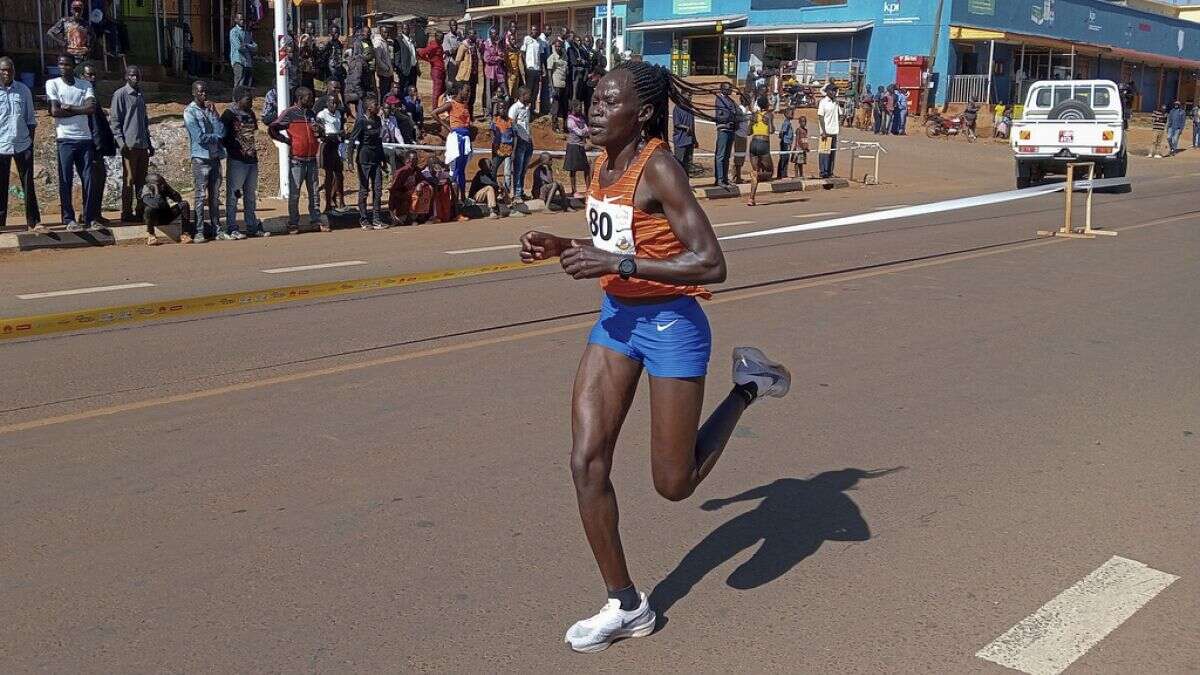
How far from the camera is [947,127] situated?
42625 mm

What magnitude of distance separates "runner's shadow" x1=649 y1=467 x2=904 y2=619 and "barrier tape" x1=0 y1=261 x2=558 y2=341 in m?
5.61

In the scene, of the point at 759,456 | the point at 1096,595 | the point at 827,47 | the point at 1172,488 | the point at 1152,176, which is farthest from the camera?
the point at 827,47

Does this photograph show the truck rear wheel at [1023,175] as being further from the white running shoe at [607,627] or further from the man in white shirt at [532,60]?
the white running shoe at [607,627]

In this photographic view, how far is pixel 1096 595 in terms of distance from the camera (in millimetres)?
4160

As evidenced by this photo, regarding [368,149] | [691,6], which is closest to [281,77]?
[368,149]

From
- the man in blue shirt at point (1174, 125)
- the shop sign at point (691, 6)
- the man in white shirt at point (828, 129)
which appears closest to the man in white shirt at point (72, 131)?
the man in white shirt at point (828, 129)

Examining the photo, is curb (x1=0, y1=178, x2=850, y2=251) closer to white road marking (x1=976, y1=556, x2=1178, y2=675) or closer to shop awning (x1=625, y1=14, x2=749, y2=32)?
white road marking (x1=976, y1=556, x2=1178, y2=675)

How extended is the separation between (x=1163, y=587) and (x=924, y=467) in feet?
4.75

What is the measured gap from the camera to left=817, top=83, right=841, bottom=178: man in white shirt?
2473 cm

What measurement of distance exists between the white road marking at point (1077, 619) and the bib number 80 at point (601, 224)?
1807mm

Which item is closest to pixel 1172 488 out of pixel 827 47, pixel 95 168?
pixel 95 168

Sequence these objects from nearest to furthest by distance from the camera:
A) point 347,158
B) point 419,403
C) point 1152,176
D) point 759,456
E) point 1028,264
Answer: point 759,456
point 419,403
point 1028,264
point 347,158
point 1152,176

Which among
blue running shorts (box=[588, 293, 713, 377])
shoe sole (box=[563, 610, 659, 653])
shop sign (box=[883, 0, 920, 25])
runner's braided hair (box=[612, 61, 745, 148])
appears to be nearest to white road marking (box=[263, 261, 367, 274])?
runner's braided hair (box=[612, 61, 745, 148])

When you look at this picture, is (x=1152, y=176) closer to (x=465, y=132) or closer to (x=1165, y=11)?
(x=465, y=132)
